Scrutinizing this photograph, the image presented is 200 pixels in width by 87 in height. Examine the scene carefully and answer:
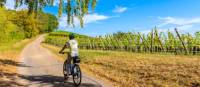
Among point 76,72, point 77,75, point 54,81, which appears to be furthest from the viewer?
point 54,81

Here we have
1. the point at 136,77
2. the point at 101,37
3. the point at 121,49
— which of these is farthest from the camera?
the point at 101,37

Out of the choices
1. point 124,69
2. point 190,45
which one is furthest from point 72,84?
point 190,45

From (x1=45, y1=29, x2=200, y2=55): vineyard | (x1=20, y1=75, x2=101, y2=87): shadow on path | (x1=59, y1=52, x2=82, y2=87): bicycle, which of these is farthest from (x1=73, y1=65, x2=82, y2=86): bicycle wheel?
(x1=45, y1=29, x2=200, y2=55): vineyard

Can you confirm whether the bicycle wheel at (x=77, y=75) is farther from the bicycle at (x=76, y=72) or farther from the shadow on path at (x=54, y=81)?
the shadow on path at (x=54, y=81)

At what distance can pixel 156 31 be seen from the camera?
113ft

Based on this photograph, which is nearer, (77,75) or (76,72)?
(77,75)

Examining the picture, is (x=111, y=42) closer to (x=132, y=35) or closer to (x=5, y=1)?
(x=132, y=35)

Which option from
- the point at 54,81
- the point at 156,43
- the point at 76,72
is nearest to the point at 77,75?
the point at 76,72

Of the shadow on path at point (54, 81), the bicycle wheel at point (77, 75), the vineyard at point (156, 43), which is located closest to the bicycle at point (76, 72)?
the bicycle wheel at point (77, 75)

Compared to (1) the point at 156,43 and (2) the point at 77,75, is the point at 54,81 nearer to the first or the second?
(2) the point at 77,75

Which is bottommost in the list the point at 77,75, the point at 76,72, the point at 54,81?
the point at 54,81

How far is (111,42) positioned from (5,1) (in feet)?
101

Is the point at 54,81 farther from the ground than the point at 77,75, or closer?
closer

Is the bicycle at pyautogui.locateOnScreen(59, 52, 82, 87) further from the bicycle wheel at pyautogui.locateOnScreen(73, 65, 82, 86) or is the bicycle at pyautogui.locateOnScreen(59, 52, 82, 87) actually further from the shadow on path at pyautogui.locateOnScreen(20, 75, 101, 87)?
the shadow on path at pyautogui.locateOnScreen(20, 75, 101, 87)
